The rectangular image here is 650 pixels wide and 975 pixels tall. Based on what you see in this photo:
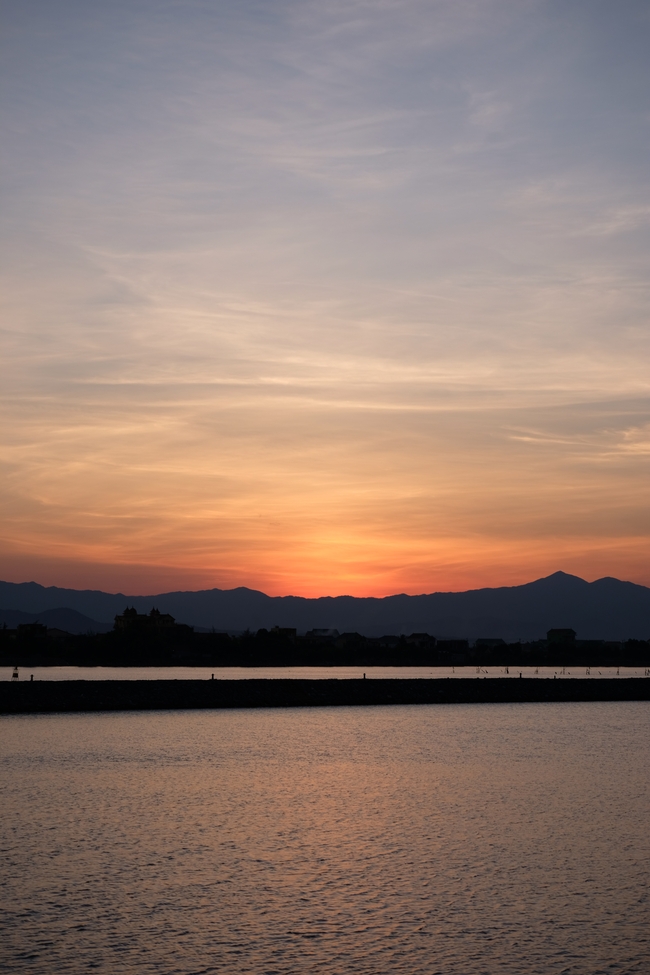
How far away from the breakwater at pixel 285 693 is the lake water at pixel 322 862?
4014 centimetres

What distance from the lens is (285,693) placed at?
121688mm

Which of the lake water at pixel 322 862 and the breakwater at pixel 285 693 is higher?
the lake water at pixel 322 862

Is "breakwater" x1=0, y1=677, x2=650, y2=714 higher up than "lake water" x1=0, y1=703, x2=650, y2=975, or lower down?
lower down

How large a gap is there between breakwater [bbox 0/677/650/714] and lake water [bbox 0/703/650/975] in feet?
132

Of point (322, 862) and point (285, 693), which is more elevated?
point (322, 862)

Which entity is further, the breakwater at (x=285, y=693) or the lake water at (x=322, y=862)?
the breakwater at (x=285, y=693)

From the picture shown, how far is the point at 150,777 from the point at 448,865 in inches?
948

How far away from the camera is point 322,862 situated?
30.4 metres

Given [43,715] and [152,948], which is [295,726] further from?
[152,948]

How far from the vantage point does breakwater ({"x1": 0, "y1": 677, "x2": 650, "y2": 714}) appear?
340ft

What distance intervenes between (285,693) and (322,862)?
92.5 m

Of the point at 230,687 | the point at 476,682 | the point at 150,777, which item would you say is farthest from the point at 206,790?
the point at 476,682

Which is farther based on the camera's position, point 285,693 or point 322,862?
point 285,693

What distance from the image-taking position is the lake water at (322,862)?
21.3m
